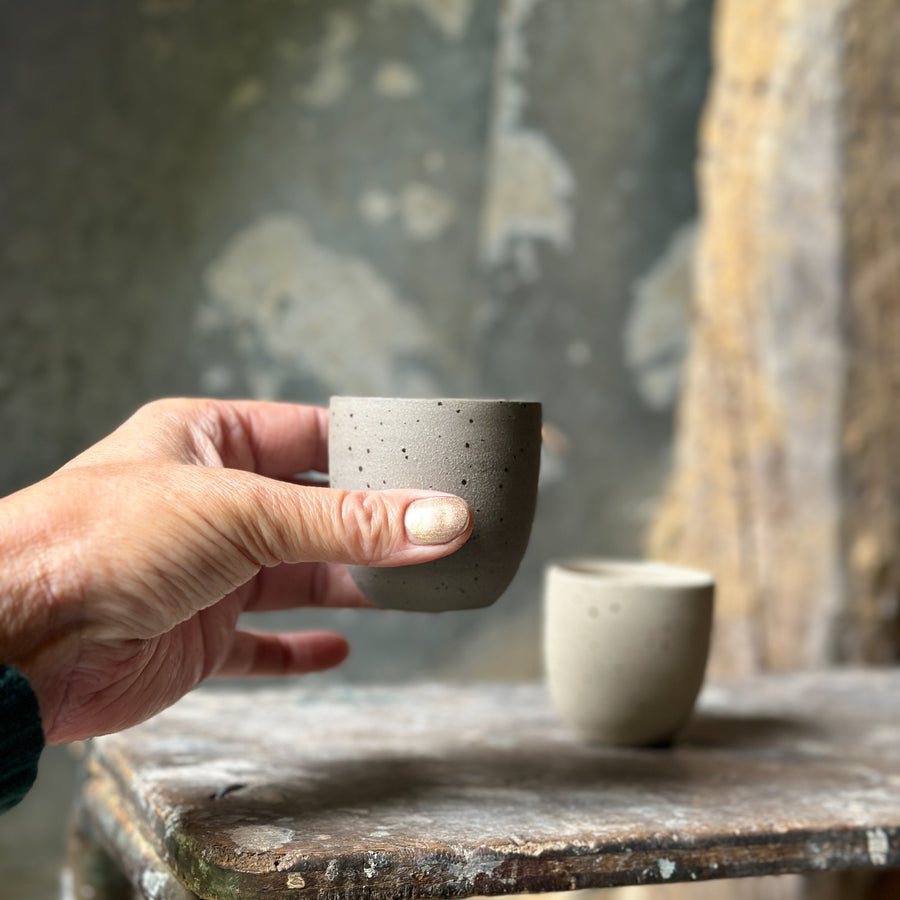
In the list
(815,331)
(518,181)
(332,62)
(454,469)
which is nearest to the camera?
(454,469)

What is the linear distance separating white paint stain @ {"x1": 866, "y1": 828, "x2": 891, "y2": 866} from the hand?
1.22 ft

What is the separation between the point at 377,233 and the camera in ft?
7.99

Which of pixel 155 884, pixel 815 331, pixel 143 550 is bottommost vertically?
pixel 155 884

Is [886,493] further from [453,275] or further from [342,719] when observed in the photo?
[453,275]

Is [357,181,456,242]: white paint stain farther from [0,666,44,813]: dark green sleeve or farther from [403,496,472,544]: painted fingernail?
[0,666,44,813]: dark green sleeve

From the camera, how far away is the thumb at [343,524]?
2.19 ft

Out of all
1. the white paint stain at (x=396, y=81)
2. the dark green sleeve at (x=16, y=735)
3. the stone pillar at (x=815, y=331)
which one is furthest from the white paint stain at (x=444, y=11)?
the dark green sleeve at (x=16, y=735)

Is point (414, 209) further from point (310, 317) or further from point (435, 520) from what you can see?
point (435, 520)

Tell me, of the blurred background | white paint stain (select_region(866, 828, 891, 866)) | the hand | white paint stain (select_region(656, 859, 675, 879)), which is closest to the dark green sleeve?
the hand

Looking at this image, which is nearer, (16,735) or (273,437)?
(16,735)

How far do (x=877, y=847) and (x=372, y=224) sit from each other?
6.36 feet

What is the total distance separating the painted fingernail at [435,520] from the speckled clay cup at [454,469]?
0.11ft

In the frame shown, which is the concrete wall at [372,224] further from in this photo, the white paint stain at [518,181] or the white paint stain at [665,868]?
the white paint stain at [665,868]

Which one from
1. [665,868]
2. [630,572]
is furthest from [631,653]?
[665,868]
